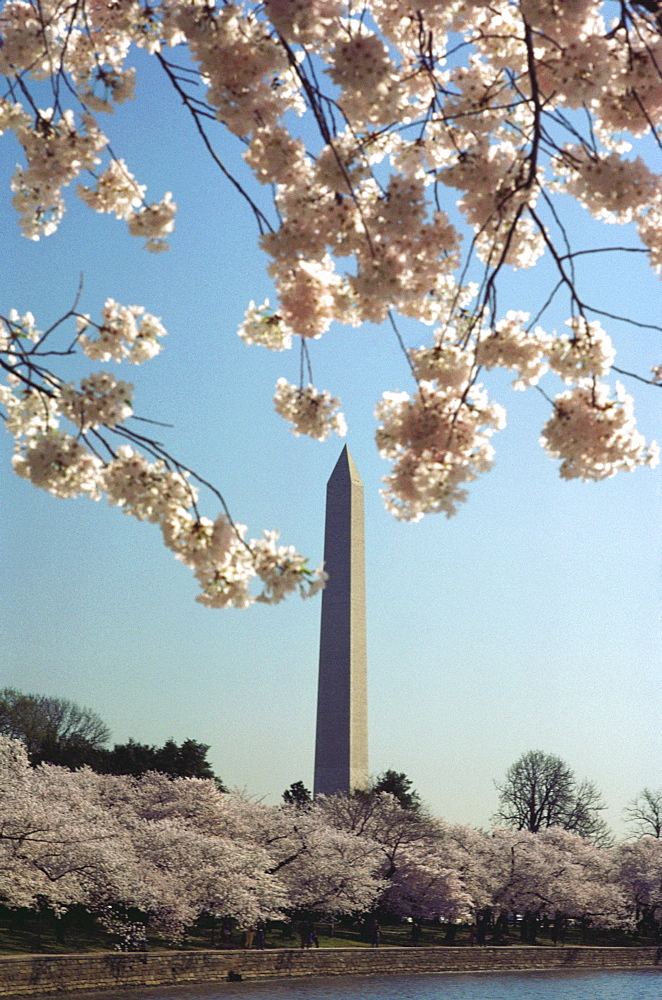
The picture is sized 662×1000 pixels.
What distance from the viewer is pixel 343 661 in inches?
1118

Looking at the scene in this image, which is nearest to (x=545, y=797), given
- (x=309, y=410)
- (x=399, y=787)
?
(x=399, y=787)

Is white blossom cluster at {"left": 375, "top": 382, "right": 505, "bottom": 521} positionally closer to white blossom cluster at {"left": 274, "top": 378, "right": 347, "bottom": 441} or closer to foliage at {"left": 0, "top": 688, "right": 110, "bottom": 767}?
white blossom cluster at {"left": 274, "top": 378, "right": 347, "bottom": 441}

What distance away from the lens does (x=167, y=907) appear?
20094mm

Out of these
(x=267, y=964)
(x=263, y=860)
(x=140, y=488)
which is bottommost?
(x=267, y=964)

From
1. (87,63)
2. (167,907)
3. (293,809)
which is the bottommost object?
(167,907)

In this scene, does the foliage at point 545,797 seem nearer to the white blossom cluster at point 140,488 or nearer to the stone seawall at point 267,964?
the stone seawall at point 267,964

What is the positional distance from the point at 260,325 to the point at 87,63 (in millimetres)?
1535

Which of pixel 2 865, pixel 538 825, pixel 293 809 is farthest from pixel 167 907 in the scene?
pixel 538 825

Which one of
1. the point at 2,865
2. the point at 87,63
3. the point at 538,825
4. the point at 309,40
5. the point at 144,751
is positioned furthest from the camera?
the point at 538,825

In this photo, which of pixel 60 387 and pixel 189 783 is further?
pixel 189 783

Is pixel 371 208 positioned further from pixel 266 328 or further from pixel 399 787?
pixel 399 787

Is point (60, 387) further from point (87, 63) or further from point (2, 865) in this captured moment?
point (2, 865)

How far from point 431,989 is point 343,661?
9.67 metres

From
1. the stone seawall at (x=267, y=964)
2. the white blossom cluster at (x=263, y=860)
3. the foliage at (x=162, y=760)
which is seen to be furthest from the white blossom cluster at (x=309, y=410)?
the foliage at (x=162, y=760)
